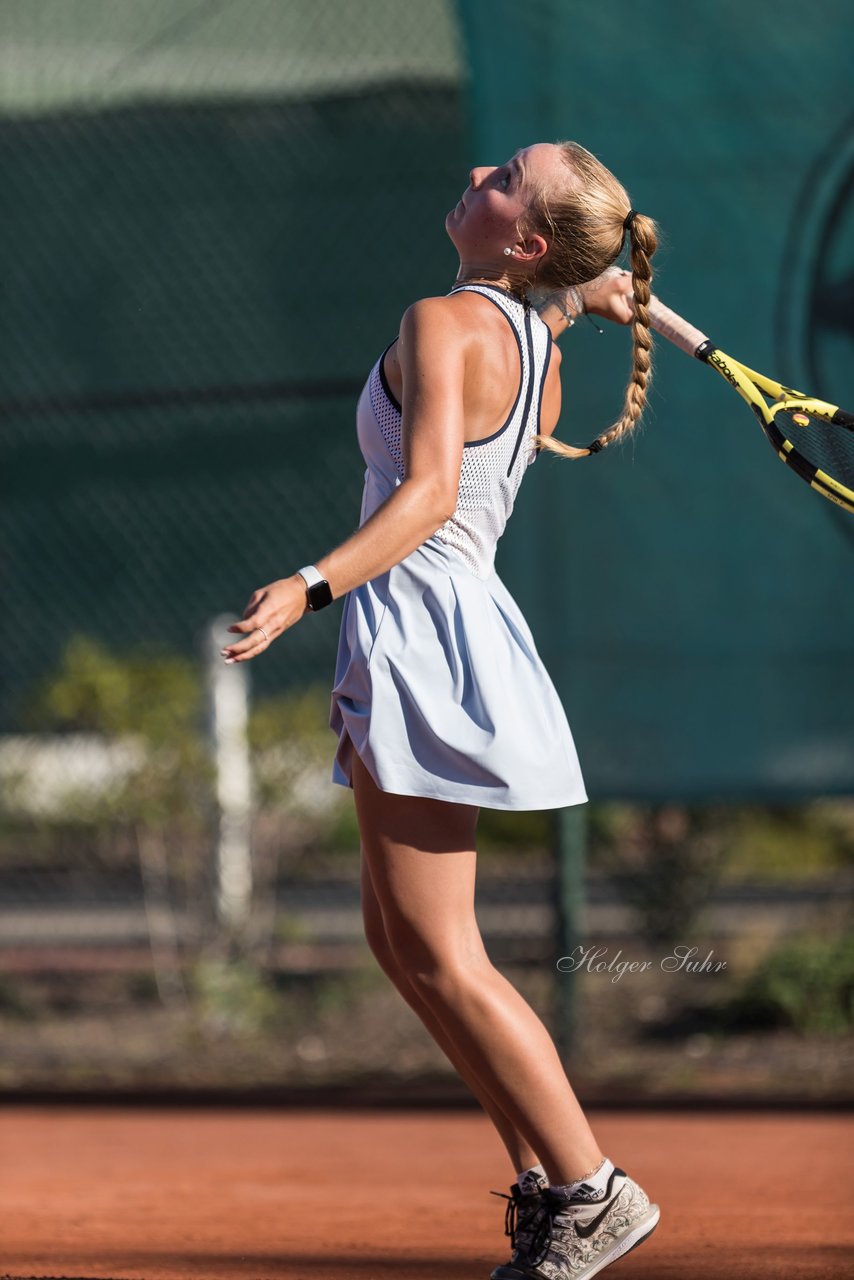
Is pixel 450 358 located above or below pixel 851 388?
below

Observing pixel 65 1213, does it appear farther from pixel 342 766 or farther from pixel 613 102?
pixel 613 102

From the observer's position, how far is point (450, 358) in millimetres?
2033

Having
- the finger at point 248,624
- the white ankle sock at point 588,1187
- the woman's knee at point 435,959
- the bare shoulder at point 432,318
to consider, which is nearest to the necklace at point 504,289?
the bare shoulder at point 432,318

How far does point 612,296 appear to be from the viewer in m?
2.43

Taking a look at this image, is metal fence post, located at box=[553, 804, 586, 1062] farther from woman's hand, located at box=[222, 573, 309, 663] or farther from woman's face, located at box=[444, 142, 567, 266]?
woman's hand, located at box=[222, 573, 309, 663]

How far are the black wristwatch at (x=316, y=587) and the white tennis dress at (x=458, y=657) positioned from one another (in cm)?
20

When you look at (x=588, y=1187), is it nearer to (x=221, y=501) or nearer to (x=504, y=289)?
(x=504, y=289)

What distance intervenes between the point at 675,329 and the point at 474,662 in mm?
697

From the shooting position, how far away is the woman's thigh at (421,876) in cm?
210

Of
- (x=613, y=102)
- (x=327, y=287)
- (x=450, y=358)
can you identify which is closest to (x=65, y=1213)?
(x=450, y=358)

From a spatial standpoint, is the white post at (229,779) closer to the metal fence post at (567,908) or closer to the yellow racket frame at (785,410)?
the metal fence post at (567,908)

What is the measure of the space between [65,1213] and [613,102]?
2883mm

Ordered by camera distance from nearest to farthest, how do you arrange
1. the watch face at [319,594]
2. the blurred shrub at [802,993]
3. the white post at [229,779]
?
the watch face at [319,594], the blurred shrub at [802,993], the white post at [229,779]

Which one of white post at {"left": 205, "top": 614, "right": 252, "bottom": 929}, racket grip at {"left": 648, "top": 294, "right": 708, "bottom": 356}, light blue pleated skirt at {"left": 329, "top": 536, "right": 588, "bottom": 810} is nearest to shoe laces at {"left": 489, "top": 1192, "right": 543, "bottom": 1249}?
light blue pleated skirt at {"left": 329, "top": 536, "right": 588, "bottom": 810}
